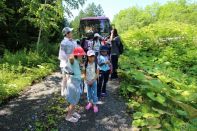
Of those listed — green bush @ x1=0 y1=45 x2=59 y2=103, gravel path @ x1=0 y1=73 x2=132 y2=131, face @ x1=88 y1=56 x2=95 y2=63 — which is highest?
face @ x1=88 y1=56 x2=95 y2=63

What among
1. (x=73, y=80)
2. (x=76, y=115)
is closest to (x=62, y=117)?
(x=76, y=115)

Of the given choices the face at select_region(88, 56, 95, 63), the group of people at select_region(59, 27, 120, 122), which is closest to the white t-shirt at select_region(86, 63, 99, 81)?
the group of people at select_region(59, 27, 120, 122)

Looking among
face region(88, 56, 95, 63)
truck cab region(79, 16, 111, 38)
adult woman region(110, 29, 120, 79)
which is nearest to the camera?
face region(88, 56, 95, 63)

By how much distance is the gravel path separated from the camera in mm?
6727

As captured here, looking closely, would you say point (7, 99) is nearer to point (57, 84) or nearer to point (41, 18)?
point (57, 84)

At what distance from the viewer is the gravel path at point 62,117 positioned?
6727 mm

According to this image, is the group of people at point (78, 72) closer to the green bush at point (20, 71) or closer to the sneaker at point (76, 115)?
the sneaker at point (76, 115)

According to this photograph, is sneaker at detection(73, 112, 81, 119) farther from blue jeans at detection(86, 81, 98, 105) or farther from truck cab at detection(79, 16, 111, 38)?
truck cab at detection(79, 16, 111, 38)

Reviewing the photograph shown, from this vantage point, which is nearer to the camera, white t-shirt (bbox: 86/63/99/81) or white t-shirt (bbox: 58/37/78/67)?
white t-shirt (bbox: 86/63/99/81)

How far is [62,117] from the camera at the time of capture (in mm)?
7230

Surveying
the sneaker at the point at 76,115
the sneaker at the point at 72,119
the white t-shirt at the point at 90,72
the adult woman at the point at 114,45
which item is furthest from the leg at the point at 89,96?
the adult woman at the point at 114,45

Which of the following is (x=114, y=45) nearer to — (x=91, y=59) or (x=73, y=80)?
(x=91, y=59)

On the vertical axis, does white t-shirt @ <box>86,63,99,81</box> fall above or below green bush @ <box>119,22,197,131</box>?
above

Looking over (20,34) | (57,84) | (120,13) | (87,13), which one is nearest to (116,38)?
(57,84)
